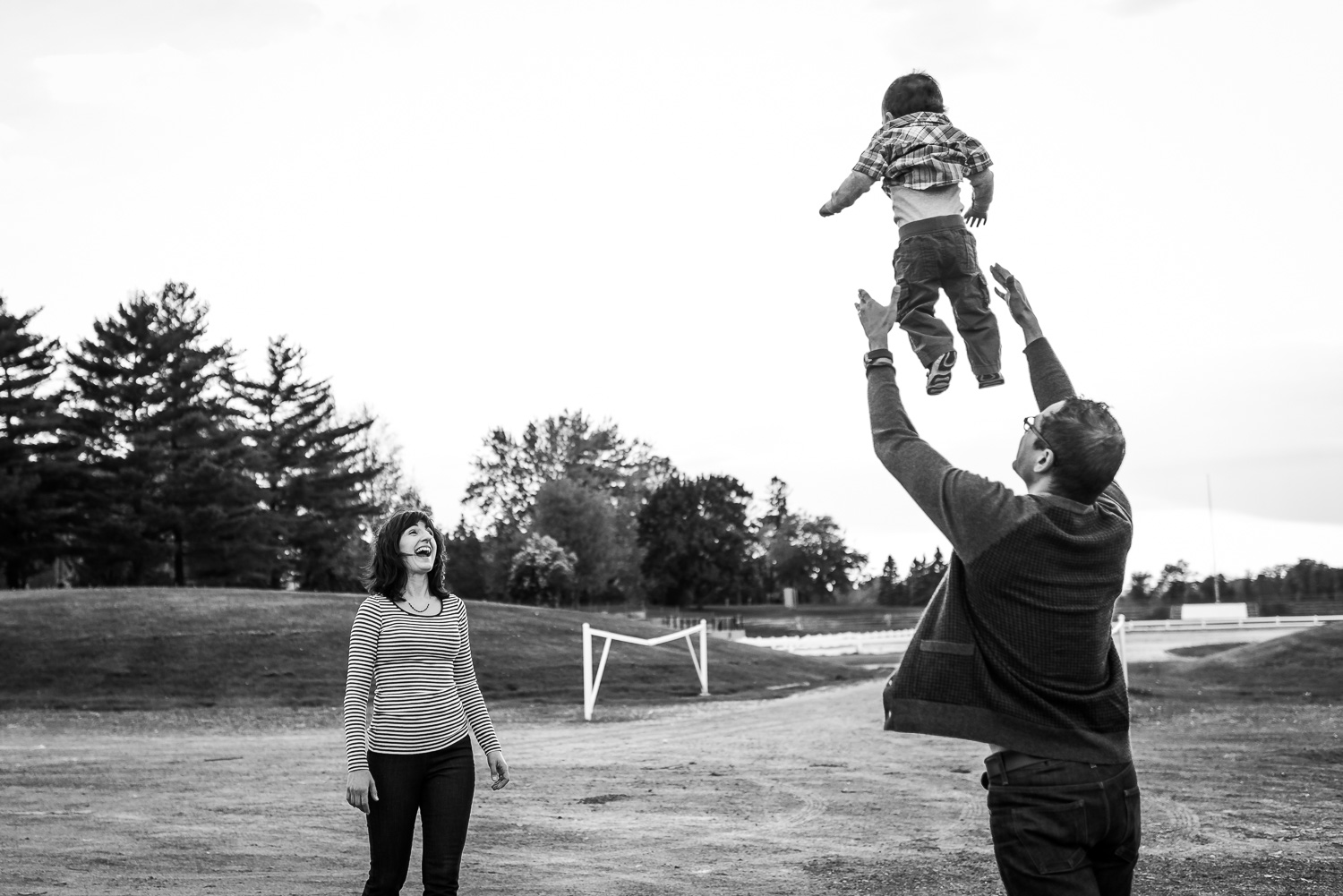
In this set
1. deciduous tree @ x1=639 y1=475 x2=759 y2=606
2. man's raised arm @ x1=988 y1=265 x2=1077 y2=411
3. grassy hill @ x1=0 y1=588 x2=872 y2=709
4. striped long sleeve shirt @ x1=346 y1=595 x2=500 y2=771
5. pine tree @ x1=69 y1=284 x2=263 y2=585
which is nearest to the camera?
man's raised arm @ x1=988 y1=265 x2=1077 y2=411

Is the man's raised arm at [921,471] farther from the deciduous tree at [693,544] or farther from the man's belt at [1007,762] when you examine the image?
the deciduous tree at [693,544]

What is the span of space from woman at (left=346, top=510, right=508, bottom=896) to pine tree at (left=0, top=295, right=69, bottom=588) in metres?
47.7

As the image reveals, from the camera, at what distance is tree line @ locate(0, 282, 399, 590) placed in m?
50.4

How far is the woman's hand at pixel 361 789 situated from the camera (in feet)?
16.9

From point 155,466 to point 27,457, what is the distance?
4.92 metres

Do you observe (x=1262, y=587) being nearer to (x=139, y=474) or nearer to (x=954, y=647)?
(x=139, y=474)

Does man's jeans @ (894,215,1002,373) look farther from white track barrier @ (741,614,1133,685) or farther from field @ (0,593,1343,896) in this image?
white track barrier @ (741,614,1133,685)

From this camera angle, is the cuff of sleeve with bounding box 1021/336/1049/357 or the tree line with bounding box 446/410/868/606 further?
the tree line with bounding box 446/410/868/606

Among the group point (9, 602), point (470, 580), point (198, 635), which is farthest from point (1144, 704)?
point (470, 580)

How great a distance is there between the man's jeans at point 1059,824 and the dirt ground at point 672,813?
5.15 metres

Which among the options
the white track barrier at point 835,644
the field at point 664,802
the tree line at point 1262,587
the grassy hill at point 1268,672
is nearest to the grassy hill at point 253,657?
the field at point 664,802

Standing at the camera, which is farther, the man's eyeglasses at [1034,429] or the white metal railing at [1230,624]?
the white metal railing at [1230,624]

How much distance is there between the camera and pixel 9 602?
31.4m

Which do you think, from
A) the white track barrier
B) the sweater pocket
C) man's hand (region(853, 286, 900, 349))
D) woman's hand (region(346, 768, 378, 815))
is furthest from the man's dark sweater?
the white track barrier
